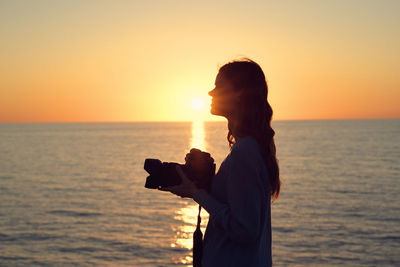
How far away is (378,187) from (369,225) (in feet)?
44.6

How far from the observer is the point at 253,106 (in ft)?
7.43

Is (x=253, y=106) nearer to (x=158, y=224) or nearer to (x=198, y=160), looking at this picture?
(x=198, y=160)

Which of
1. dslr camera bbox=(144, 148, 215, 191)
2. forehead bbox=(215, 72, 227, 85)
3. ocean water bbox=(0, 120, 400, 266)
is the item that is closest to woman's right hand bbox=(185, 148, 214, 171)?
dslr camera bbox=(144, 148, 215, 191)

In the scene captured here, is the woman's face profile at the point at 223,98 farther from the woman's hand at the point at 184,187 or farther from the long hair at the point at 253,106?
the woman's hand at the point at 184,187

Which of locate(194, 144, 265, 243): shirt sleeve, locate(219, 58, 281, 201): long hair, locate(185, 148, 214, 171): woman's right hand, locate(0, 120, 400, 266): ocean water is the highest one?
locate(219, 58, 281, 201): long hair

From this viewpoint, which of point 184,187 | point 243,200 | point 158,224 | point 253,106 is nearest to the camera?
point 243,200

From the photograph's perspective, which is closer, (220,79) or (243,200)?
(243,200)

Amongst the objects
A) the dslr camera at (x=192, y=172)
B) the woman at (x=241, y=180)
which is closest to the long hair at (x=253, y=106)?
the woman at (x=241, y=180)

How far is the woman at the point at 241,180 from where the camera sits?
2.10m

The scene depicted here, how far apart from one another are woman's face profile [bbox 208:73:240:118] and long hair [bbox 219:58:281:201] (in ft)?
0.08

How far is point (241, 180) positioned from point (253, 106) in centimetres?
42

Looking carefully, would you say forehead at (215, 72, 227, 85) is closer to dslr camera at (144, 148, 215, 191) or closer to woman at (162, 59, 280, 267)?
woman at (162, 59, 280, 267)

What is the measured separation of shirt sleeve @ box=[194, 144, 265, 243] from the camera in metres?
2.09

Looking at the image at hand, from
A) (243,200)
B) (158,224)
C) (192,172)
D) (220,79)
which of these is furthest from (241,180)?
(158,224)
